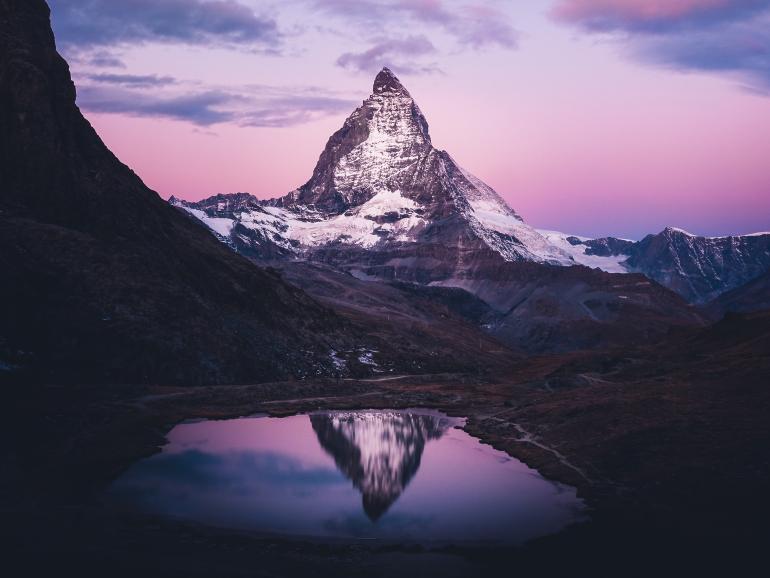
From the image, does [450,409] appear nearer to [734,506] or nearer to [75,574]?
[734,506]

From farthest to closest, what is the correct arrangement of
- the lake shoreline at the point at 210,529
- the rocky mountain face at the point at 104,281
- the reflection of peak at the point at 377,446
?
1. the rocky mountain face at the point at 104,281
2. the reflection of peak at the point at 377,446
3. the lake shoreline at the point at 210,529

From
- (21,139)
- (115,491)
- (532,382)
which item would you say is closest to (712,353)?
(532,382)

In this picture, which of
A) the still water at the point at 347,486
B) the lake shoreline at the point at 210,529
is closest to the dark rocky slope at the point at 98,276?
the lake shoreline at the point at 210,529

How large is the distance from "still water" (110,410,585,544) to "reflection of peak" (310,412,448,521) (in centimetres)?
19

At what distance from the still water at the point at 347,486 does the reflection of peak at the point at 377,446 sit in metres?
0.19

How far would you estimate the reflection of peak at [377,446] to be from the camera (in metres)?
73.1

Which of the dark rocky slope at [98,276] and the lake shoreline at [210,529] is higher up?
the dark rocky slope at [98,276]

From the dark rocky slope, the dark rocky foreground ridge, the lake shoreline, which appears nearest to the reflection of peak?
the lake shoreline

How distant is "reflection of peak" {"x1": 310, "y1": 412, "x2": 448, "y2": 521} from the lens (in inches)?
2876

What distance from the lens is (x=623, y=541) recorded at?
180ft

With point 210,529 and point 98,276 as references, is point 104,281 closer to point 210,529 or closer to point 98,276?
point 98,276

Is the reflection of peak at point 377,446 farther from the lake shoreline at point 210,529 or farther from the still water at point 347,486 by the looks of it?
the lake shoreline at point 210,529

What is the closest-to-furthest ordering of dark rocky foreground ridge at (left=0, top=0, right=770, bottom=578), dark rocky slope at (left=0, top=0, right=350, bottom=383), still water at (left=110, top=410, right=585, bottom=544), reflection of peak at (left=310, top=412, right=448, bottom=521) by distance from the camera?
dark rocky foreground ridge at (left=0, top=0, right=770, bottom=578), still water at (left=110, top=410, right=585, bottom=544), reflection of peak at (left=310, top=412, right=448, bottom=521), dark rocky slope at (left=0, top=0, right=350, bottom=383)

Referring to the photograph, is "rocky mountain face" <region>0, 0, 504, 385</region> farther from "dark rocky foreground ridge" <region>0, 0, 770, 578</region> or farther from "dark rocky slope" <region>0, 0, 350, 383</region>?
"dark rocky foreground ridge" <region>0, 0, 770, 578</region>
